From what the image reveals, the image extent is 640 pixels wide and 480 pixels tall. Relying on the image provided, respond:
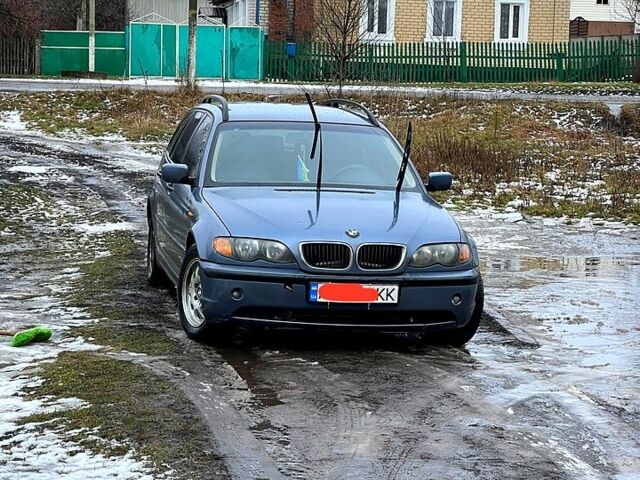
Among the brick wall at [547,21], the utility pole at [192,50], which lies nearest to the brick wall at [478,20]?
the brick wall at [547,21]

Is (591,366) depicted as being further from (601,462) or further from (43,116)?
(43,116)

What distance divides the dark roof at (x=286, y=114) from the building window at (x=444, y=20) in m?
37.7

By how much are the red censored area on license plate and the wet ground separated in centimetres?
38

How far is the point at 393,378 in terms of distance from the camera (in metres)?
6.93

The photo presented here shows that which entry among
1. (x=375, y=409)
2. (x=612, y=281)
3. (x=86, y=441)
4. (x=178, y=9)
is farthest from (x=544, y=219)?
(x=178, y=9)

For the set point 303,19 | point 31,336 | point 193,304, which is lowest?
point 31,336

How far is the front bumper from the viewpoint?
7211mm

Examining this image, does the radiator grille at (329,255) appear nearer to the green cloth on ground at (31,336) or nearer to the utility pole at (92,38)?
the green cloth on ground at (31,336)

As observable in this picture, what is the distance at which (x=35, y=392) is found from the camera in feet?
20.8

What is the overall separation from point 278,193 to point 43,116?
22.2m

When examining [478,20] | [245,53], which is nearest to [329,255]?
[245,53]

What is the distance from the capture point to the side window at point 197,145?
888 cm

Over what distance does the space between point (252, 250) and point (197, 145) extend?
207cm

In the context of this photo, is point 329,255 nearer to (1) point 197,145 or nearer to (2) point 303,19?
(1) point 197,145
